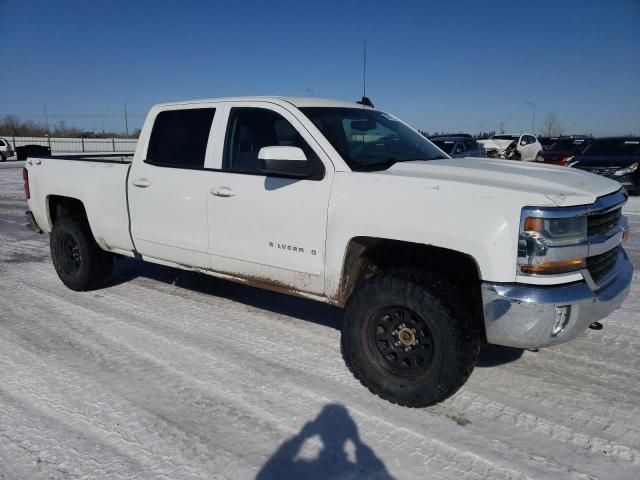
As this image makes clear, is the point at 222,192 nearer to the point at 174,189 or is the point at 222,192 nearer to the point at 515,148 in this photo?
the point at 174,189

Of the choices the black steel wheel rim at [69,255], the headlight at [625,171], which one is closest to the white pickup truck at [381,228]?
the black steel wheel rim at [69,255]

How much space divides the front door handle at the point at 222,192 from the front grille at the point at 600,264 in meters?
2.49

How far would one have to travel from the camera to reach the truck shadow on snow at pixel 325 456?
8.39 ft

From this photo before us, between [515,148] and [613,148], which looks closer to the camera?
[613,148]

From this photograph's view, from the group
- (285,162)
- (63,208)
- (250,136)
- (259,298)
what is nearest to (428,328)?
(285,162)

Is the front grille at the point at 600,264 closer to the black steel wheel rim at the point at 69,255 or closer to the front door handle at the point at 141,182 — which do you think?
the front door handle at the point at 141,182

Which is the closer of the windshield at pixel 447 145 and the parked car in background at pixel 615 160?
the parked car in background at pixel 615 160

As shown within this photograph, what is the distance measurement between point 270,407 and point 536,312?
1.65 m

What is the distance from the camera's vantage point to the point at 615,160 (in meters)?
13.7

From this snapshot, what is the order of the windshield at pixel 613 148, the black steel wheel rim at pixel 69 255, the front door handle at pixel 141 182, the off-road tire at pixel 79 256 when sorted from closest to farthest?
the front door handle at pixel 141 182 → the off-road tire at pixel 79 256 → the black steel wheel rim at pixel 69 255 → the windshield at pixel 613 148

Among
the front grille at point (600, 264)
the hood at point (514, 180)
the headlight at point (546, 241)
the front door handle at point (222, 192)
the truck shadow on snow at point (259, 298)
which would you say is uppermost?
the hood at point (514, 180)

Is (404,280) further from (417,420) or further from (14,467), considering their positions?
(14,467)

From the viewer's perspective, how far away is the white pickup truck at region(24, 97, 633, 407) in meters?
2.84

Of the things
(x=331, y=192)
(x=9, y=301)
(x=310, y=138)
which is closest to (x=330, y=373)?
(x=331, y=192)
